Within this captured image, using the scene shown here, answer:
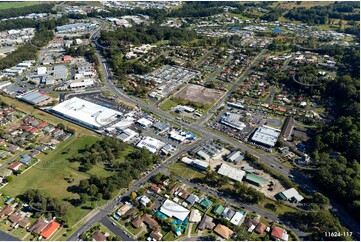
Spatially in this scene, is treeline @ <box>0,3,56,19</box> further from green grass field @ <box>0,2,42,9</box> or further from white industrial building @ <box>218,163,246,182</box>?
white industrial building @ <box>218,163,246,182</box>

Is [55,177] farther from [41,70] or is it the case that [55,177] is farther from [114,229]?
[41,70]

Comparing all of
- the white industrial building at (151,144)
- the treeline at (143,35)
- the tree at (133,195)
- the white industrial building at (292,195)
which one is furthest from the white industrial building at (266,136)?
the treeline at (143,35)

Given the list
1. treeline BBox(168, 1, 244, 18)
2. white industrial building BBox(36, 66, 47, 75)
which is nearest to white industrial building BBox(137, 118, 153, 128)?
white industrial building BBox(36, 66, 47, 75)

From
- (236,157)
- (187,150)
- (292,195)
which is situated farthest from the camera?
(187,150)

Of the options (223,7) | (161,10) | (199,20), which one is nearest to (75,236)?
(199,20)

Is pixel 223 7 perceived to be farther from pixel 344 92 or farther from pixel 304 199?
pixel 304 199

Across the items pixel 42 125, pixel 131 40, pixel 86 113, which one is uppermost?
pixel 131 40

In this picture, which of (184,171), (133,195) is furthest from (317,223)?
(133,195)

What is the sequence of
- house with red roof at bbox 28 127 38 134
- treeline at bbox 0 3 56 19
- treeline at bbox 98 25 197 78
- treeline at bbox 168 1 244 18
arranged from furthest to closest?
treeline at bbox 168 1 244 18 < treeline at bbox 0 3 56 19 < treeline at bbox 98 25 197 78 < house with red roof at bbox 28 127 38 134
